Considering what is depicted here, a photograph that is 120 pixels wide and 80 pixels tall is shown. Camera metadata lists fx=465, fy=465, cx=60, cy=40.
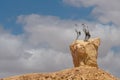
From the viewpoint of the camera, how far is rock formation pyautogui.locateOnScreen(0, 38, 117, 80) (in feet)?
196

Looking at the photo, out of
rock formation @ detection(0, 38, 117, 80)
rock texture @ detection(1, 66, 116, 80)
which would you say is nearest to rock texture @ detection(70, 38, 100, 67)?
rock formation @ detection(0, 38, 117, 80)

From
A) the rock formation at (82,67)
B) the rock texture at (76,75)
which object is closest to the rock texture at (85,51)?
the rock formation at (82,67)

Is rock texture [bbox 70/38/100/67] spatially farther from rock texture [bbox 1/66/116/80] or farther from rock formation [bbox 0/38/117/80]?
rock texture [bbox 1/66/116/80]

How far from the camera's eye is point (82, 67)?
198ft

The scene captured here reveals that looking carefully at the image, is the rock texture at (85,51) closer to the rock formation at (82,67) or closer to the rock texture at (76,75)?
the rock formation at (82,67)

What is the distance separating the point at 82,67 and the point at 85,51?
2175mm

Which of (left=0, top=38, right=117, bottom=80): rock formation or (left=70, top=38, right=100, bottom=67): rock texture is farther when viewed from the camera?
(left=70, top=38, right=100, bottom=67): rock texture

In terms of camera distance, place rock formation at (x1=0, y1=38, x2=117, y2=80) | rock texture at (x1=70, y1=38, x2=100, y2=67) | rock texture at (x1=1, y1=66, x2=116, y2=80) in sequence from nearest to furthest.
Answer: rock texture at (x1=1, y1=66, x2=116, y2=80)
rock formation at (x1=0, y1=38, x2=117, y2=80)
rock texture at (x1=70, y1=38, x2=100, y2=67)

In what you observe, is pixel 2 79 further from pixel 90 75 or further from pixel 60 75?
pixel 90 75

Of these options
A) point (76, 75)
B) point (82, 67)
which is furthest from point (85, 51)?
point (76, 75)

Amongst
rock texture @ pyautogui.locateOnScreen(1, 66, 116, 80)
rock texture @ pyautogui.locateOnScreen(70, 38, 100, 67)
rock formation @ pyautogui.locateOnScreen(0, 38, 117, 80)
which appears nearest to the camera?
rock texture @ pyautogui.locateOnScreen(1, 66, 116, 80)

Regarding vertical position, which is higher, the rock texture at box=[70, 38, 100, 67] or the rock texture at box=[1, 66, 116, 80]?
the rock texture at box=[70, 38, 100, 67]

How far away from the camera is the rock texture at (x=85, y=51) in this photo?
61062 mm

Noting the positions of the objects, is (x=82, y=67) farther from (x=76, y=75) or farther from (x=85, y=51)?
(x=85, y=51)
